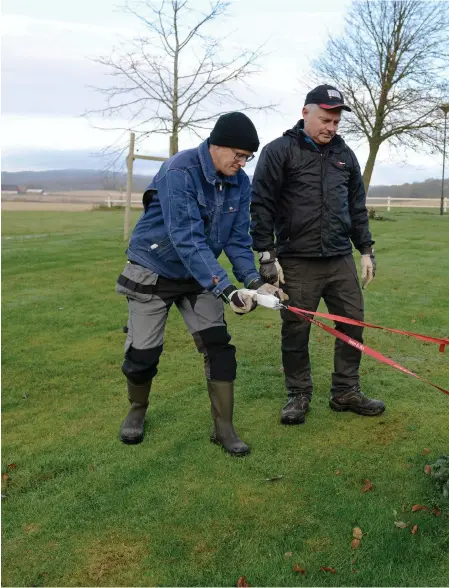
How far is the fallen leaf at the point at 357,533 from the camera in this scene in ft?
9.98

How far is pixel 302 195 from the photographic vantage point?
4.31 m

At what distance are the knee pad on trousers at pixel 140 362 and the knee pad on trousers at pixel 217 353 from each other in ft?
1.06

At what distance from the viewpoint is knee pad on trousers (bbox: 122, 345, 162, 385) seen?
4.03 meters

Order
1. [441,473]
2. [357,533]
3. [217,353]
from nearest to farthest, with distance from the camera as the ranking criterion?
[357,533], [441,473], [217,353]

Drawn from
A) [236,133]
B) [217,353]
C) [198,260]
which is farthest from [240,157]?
[217,353]

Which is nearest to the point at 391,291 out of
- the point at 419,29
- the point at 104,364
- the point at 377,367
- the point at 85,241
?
the point at 377,367

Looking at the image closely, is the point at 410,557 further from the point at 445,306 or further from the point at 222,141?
the point at 445,306

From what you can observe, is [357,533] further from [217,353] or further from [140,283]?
[140,283]

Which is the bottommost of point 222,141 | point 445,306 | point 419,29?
point 445,306

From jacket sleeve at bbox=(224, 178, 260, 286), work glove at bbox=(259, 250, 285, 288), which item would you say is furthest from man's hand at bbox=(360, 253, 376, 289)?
jacket sleeve at bbox=(224, 178, 260, 286)

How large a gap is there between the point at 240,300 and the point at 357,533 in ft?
4.54

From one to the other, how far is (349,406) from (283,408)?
517 mm

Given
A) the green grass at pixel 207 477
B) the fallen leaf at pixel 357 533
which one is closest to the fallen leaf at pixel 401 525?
the green grass at pixel 207 477

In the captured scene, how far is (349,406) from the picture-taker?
181 inches
